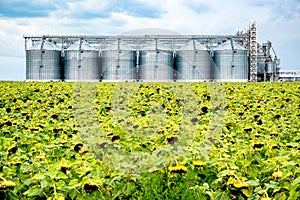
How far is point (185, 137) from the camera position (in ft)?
13.5

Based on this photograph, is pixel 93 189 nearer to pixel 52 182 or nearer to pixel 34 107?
pixel 52 182

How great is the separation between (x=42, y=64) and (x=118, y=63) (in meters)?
5.47

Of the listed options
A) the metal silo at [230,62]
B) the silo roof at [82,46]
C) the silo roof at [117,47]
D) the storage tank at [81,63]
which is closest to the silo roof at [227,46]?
the metal silo at [230,62]

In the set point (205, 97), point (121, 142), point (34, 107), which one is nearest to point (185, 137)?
point (121, 142)

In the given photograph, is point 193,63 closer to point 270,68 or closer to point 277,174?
point 270,68

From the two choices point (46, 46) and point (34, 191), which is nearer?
point (34, 191)

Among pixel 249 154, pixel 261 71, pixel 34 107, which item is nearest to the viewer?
pixel 249 154

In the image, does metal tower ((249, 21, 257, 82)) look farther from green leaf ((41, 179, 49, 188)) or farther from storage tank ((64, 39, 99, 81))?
green leaf ((41, 179, 49, 188))

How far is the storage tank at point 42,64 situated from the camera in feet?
105

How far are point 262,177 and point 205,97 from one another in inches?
258

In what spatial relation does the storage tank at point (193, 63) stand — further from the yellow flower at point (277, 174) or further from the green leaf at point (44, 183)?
the green leaf at point (44, 183)

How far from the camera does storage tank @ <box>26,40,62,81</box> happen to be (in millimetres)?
31953

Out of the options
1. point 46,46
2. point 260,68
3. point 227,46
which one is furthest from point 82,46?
point 260,68

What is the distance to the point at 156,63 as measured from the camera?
31.1m
